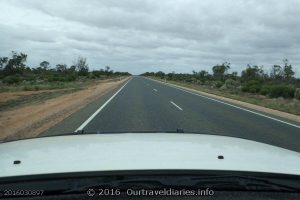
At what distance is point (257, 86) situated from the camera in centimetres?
5194

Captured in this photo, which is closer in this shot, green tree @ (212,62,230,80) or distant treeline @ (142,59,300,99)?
distant treeline @ (142,59,300,99)

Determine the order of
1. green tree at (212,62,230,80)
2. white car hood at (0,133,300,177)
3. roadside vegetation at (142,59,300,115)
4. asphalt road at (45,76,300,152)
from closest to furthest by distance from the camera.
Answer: white car hood at (0,133,300,177) → asphalt road at (45,76,300,152) → roadside vegetation at (142,59,300,115) → green tree at (212,62,230,80)

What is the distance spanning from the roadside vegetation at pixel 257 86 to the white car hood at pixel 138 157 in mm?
20179

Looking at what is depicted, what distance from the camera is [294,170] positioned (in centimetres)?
338

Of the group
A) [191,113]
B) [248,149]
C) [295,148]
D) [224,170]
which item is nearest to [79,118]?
[191,113]

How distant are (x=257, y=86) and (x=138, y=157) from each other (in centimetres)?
4977

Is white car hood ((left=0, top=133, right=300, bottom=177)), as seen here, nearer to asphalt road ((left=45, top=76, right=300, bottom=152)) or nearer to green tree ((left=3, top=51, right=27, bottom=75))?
asphalt road ((left=45, top=76, right=300, bottom=152))

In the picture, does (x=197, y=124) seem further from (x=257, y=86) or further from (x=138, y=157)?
(x=257, y=86)

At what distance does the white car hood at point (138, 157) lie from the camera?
10.6 feet

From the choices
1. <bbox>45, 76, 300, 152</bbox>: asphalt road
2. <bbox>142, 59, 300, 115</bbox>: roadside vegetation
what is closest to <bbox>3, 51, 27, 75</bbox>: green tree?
<bbox>142, 59, 300, 115</bbox>: roadside vegetation

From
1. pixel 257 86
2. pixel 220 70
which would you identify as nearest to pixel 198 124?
pixel 257 86

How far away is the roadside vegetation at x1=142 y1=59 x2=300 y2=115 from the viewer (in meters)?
33.8

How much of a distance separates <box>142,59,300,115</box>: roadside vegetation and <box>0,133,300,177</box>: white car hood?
20.2 metres

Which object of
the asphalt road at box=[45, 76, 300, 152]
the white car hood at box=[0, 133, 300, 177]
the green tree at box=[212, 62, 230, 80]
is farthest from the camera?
the green tree at box=[212, 62, 230, 80]
